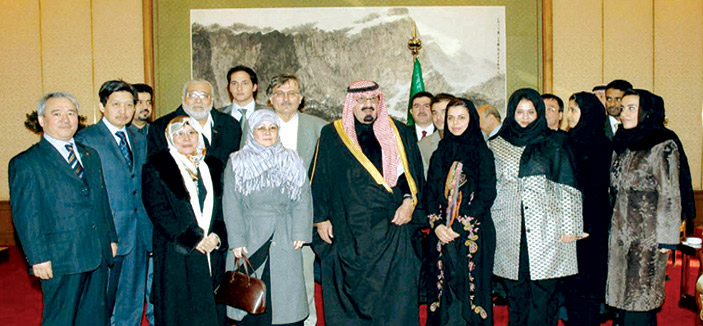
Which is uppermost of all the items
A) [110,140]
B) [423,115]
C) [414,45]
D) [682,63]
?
[414,45]

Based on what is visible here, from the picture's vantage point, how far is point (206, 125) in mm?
3953

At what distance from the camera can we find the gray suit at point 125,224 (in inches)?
142

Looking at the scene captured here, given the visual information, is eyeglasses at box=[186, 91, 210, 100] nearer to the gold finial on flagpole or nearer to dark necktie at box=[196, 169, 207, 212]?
dark necktie at box=[196, 169, 207, 212]

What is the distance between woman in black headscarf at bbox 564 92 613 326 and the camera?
3.69m

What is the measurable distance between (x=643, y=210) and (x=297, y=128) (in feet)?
8.16

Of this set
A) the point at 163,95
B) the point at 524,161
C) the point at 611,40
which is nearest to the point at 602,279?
the point at 524,161

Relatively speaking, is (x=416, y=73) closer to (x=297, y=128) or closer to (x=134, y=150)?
(x=297, y=128)

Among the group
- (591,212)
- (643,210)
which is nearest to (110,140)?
(591,212)

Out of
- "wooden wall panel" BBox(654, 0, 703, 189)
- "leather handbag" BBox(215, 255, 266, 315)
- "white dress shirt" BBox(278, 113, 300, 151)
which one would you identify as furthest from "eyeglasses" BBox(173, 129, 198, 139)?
"wooden wall panel" BBox(654, 0, 703, 189)

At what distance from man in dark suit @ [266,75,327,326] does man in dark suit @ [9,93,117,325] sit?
1.46 meters

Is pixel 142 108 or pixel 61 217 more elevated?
pixel 142 108

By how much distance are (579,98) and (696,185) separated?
5.50 metres

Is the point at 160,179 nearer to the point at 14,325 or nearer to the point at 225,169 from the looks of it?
the point at 225,169

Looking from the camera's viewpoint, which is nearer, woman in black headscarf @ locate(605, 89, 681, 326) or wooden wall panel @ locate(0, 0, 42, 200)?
woman in black headscarf @ locate(605, 89, 681, 326)
